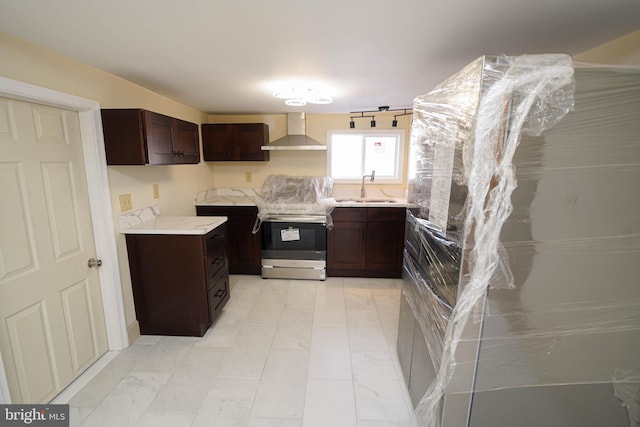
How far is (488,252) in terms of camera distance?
929mm

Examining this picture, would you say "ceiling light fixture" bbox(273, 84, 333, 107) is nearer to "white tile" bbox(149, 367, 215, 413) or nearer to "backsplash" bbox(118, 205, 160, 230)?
"backsplash" bbox(118, 205, 160, 230)

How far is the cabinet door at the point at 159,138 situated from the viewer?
1906mm

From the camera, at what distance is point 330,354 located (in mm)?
2033

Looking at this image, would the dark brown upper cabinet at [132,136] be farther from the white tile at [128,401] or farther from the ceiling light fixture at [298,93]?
the white tile at [128,401]

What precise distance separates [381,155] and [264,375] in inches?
116

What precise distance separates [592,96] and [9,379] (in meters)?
2.85

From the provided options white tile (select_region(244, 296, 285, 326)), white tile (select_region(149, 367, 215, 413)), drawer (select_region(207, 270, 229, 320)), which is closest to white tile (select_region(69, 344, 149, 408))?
white tile (select_region(149, 367, 215, 413))

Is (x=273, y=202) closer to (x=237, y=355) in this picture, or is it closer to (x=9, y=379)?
(x=237, y=355)

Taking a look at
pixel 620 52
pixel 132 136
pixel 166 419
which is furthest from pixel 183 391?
pixel 620 52

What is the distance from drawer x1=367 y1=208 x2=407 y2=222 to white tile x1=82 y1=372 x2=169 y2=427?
7.91ft

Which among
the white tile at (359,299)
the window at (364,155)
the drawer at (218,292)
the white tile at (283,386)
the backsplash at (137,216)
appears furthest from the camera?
the window at (364,155)

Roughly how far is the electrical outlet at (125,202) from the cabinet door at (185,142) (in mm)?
456

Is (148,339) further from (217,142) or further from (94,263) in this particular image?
(217,142)

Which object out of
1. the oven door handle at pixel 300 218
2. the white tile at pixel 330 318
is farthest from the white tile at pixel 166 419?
the oven door handle at pixel 300 218
